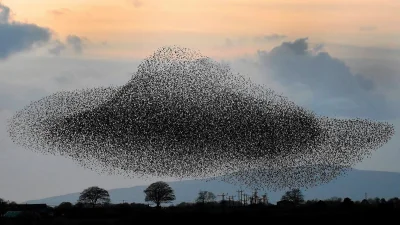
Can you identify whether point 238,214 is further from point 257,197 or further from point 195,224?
point 257,197

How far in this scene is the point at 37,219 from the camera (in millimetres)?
92250

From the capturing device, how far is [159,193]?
192125 millimetres

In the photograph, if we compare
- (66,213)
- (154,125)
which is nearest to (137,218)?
(154,125)

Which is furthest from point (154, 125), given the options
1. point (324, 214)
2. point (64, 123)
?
point (324, 214)

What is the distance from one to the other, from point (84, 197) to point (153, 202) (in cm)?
1825

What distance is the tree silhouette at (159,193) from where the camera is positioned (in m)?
191

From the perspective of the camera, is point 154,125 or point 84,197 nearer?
point 154,125

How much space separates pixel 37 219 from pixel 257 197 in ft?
285

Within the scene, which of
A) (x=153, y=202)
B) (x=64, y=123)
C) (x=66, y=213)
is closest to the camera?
(x=64, y=123)

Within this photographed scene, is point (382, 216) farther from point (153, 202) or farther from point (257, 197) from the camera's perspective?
point (153, 202)

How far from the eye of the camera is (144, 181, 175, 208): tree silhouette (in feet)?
625

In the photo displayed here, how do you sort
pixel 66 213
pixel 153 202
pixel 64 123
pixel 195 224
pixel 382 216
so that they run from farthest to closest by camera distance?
pixel 153 202
pixel 66 213
pixel 382 216
pixel 195 224
pixel 64 123

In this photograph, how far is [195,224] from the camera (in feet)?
287

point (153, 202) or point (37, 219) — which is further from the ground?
point (153, 202)
